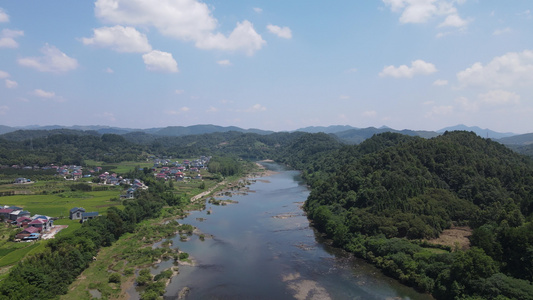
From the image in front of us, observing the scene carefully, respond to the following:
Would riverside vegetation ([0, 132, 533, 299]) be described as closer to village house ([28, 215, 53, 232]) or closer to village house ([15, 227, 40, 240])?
village house ([15, 227, 40, 240])

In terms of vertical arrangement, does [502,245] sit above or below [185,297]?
above

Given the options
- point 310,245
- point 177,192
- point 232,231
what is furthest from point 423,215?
point 177,192

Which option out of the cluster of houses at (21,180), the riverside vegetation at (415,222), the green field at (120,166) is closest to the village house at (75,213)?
the riverside vegetation at (415,222)

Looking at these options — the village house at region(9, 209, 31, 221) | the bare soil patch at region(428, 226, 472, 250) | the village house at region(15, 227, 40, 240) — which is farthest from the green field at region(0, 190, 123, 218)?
the bare soil patch at region(428, 226, 472, 250)

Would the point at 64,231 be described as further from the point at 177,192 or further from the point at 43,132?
the point at 43,132

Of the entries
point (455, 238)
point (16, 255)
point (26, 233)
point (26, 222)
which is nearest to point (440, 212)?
point (455, 238)

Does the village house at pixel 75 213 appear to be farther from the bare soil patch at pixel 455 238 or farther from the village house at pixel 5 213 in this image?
the bare soil patch at pixel 455 238

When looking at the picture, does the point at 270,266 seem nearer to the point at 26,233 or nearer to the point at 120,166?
the point at 26,233
